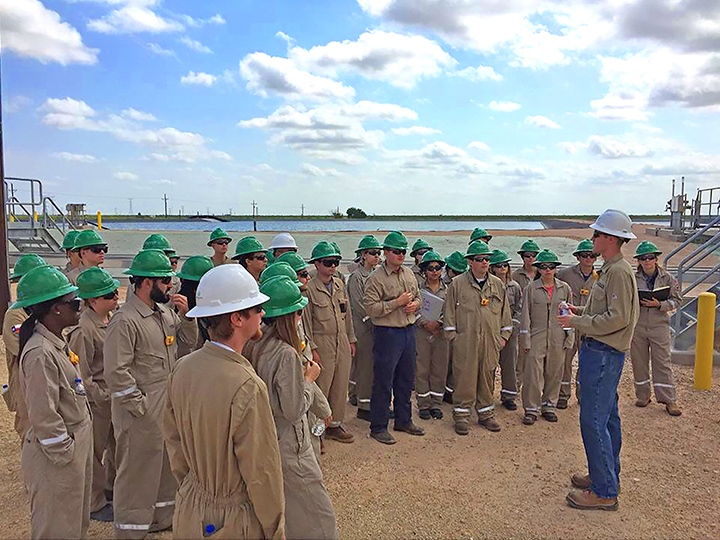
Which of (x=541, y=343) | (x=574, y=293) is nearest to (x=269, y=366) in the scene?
(x=541, y=343)

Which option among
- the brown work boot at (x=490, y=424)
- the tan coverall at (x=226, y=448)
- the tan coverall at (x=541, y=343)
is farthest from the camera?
the tan coverall at (x=541, y=343)

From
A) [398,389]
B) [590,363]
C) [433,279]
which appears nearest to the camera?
[590,363]

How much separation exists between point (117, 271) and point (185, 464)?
15337 mm

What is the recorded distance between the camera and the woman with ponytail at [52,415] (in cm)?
319

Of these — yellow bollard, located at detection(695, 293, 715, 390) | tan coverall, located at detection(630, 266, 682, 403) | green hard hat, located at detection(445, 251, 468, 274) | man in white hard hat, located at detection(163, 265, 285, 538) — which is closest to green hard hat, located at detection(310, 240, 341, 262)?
green hard hat, located at detection(445, 251, 468, 274)

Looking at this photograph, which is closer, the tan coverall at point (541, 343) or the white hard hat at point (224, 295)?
the white hard hat at point (224, 295)

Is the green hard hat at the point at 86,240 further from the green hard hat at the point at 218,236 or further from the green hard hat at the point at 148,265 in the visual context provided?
the green hard hat at the point at 148,265

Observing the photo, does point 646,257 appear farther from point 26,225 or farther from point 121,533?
point 26,225

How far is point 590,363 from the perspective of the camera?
14.4ft

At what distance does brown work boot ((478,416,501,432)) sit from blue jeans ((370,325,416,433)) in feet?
3.26

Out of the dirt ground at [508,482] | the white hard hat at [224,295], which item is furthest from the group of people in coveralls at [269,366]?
the dirt ground at [508,482]

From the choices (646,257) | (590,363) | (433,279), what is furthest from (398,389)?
(646,257)

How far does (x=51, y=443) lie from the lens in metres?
3.17

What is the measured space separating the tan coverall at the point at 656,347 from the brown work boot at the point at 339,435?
3.87 metres
